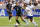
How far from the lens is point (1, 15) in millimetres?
20766

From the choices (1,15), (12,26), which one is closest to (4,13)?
(1,15)

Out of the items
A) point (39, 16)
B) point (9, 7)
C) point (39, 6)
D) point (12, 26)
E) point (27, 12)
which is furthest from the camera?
point (39, 6)

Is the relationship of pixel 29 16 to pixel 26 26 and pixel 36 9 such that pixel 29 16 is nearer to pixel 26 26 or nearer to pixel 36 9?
pixel 26 26

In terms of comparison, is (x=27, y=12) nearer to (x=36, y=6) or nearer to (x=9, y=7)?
(x=9, y=7)

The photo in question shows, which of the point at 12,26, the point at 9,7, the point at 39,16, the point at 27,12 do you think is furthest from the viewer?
the point at 39,16

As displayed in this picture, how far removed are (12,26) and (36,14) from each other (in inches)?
308

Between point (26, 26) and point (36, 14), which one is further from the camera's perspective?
point (36, 14)

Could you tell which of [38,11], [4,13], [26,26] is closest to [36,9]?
[38,11]

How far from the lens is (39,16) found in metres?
20.0

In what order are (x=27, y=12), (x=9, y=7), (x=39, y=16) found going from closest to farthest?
(x=27, y=12) < (x=9, y=7) < (x=39, y=16)

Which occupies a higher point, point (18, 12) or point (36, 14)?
point (18, 12)

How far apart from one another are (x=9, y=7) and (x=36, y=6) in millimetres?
5706

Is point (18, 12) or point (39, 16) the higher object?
point (18, 12)

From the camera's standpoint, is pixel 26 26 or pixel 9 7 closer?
pixel 26 26
